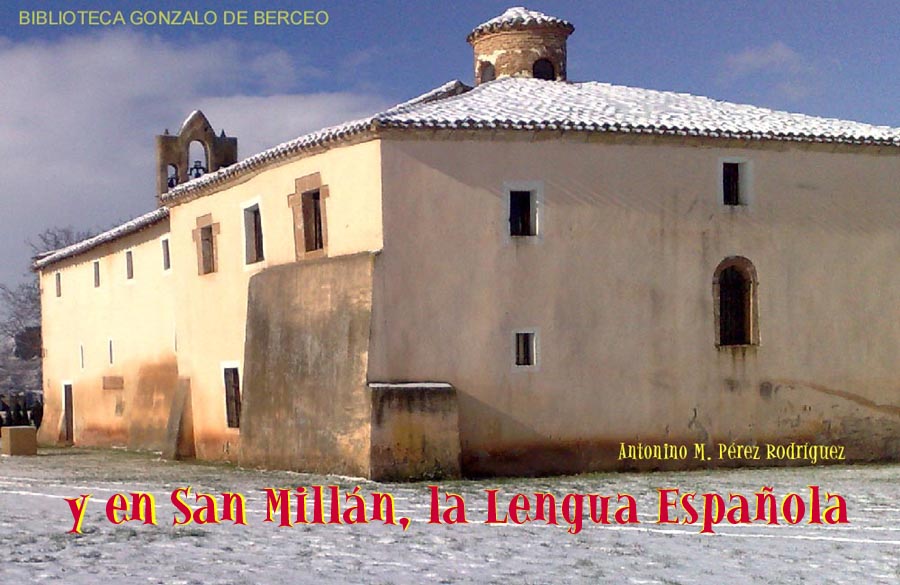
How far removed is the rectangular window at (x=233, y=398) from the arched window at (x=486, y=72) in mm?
7643

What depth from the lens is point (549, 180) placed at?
1850 cm

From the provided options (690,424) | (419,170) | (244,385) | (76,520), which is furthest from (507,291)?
(76,520)

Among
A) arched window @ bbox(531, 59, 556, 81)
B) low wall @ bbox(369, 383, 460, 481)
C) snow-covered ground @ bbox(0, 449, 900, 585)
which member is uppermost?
arched window @ bbox(531, 59, 556, 81)

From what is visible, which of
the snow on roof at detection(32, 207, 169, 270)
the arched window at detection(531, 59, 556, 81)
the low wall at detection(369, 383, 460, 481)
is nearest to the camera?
the low wall at detection(369, 383, 460, 481)

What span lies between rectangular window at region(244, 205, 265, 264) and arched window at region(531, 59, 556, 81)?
645 cm

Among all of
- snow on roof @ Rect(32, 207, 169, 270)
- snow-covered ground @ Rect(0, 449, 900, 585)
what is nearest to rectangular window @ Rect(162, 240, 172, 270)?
snow on roof @ Rect(32, 207, 169, 270)

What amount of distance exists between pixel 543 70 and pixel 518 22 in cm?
102

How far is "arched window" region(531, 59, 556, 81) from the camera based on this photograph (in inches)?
977

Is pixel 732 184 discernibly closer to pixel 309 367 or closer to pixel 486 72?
pixel 309 367

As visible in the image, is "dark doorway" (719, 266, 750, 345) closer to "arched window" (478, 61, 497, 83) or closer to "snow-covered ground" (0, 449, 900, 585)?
"snow-covered ground" (0, 449, 900, 585)

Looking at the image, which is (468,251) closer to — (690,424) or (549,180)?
(549,180)

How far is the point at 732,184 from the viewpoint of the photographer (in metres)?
19.6

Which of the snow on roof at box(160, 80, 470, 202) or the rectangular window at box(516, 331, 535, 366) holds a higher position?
the snow on roof at box(160, 80, 470, 202)

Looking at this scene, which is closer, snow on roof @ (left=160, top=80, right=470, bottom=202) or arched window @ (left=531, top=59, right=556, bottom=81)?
snow on roof @ (left=160, top=80, right=470, bottom=202)
